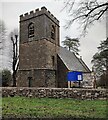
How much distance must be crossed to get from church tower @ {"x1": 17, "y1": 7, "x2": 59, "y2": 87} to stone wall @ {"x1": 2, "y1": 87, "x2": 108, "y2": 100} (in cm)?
1038

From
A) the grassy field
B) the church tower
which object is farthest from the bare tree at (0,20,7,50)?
the grassy field

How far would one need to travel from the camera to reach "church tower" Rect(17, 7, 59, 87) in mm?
27734

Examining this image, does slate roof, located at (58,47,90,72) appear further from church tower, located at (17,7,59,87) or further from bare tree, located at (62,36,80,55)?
bare tree, located at (62,36,80,55)

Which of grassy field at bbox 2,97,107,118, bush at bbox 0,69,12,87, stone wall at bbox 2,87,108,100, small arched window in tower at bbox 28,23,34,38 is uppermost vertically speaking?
small arched window in tower at bbox 28,23,34,38

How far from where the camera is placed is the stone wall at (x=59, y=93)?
15352mm

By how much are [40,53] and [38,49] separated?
0.69m

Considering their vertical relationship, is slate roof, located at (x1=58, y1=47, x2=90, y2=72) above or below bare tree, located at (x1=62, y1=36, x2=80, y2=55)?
below

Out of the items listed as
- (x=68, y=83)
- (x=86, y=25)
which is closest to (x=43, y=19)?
(x=68, y=83)

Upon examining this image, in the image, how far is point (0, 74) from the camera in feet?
103

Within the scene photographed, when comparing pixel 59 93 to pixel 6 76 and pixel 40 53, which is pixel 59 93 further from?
pixel 6 76

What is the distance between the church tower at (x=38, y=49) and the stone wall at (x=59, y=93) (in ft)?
34.1

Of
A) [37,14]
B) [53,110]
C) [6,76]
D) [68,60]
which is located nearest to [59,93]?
[53,110]

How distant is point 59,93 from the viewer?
15.9 meters

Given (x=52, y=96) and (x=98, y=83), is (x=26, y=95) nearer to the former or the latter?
(x=52, y=96)
